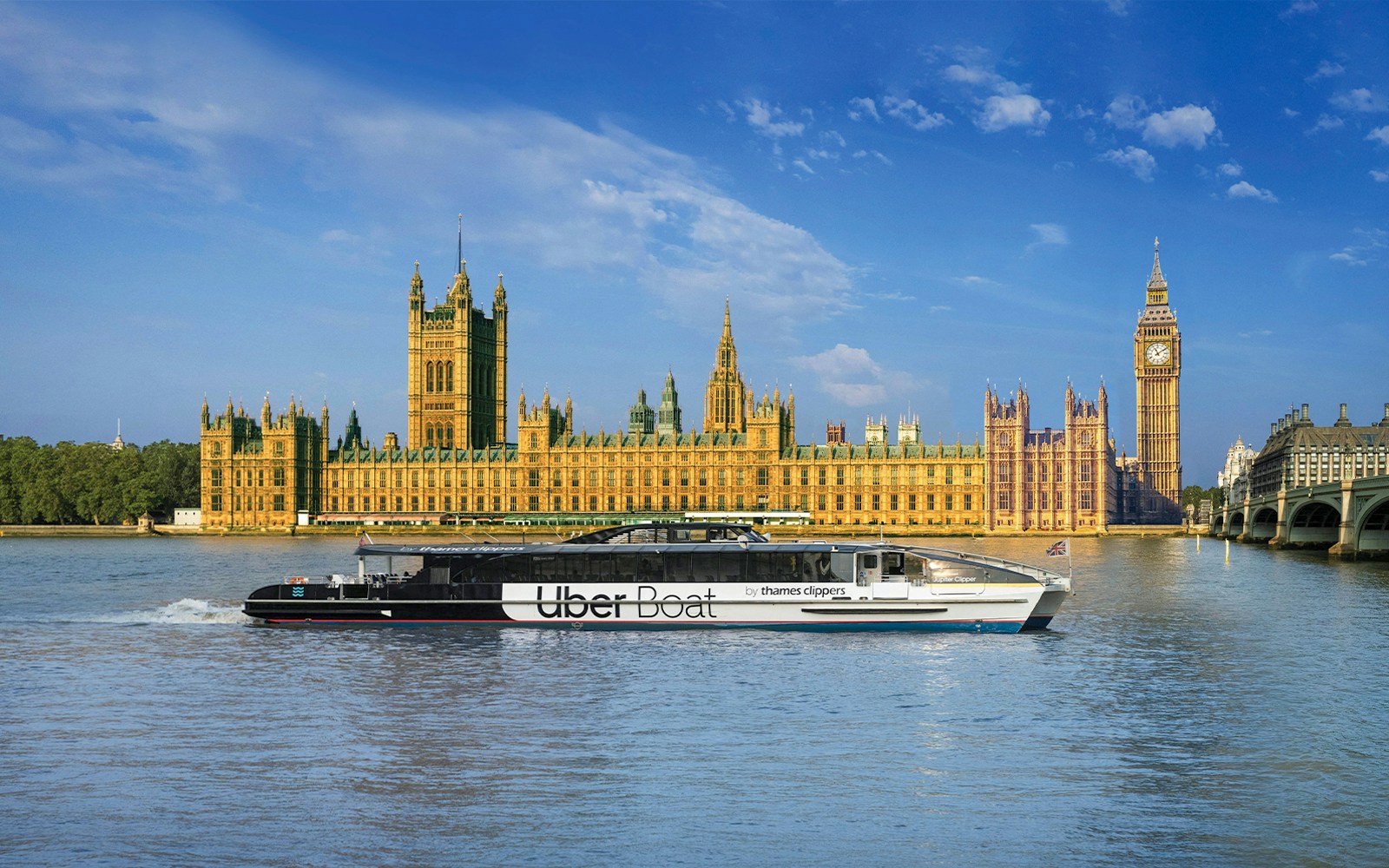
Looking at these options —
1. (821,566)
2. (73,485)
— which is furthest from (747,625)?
(73,485)

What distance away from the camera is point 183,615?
50.8 meters

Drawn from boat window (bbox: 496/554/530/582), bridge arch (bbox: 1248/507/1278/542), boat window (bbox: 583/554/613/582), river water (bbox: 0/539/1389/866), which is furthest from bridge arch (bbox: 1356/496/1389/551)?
boat window (bbox: 496/554/530/582)

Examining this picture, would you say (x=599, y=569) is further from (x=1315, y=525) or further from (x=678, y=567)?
(x=1315, y=525)

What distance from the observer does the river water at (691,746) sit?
18906 millimetres

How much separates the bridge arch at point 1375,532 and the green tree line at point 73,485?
5651 inches

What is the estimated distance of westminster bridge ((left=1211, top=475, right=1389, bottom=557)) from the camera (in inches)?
3504

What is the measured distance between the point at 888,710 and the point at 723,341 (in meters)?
165

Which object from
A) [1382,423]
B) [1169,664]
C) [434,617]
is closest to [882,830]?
[1169,664]

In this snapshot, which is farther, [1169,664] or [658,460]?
[658,460]

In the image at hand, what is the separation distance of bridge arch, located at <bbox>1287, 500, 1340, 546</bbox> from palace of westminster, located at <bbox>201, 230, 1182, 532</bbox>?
3685cm

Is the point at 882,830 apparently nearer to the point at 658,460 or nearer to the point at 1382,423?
the point at 658,460

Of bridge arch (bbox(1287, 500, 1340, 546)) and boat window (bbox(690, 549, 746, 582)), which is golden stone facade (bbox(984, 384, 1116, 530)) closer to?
bridge arch (bbox(1287, 500, 1340, 546))

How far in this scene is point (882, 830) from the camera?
1952 cm

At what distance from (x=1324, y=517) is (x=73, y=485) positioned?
148 meters
